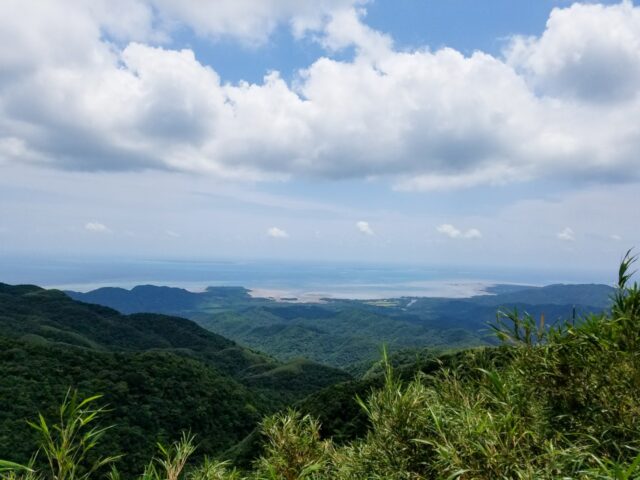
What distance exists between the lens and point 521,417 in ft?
37.1

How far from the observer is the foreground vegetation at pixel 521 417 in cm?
957

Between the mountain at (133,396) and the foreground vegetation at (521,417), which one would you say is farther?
the mountain at (133,396)

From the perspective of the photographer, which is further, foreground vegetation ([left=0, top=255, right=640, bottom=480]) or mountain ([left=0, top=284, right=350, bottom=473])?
mountain ([left=0, top=284, right=350, bottom=473])

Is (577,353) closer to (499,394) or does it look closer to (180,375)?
(499,394)

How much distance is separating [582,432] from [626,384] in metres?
1.77

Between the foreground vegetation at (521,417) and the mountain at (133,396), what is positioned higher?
the foreground vegetation at (521,417)

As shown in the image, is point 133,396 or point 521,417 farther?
point 133,396

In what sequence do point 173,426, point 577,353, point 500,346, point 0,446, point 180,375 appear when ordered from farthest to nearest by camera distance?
point 180,375, point 173,426, point 0,446, point 500,346, point 577,353

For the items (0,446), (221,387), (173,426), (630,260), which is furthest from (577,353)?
(221,387)

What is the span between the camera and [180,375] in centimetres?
10431

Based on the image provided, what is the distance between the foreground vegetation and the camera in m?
9.57

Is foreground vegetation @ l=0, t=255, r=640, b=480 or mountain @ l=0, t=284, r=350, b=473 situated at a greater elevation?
foreground vegetation @ l=0, t=255, r=640, b=480

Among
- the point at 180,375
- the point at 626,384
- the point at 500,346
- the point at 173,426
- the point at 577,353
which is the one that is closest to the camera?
the point at 626,384

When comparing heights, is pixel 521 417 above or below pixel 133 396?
above
